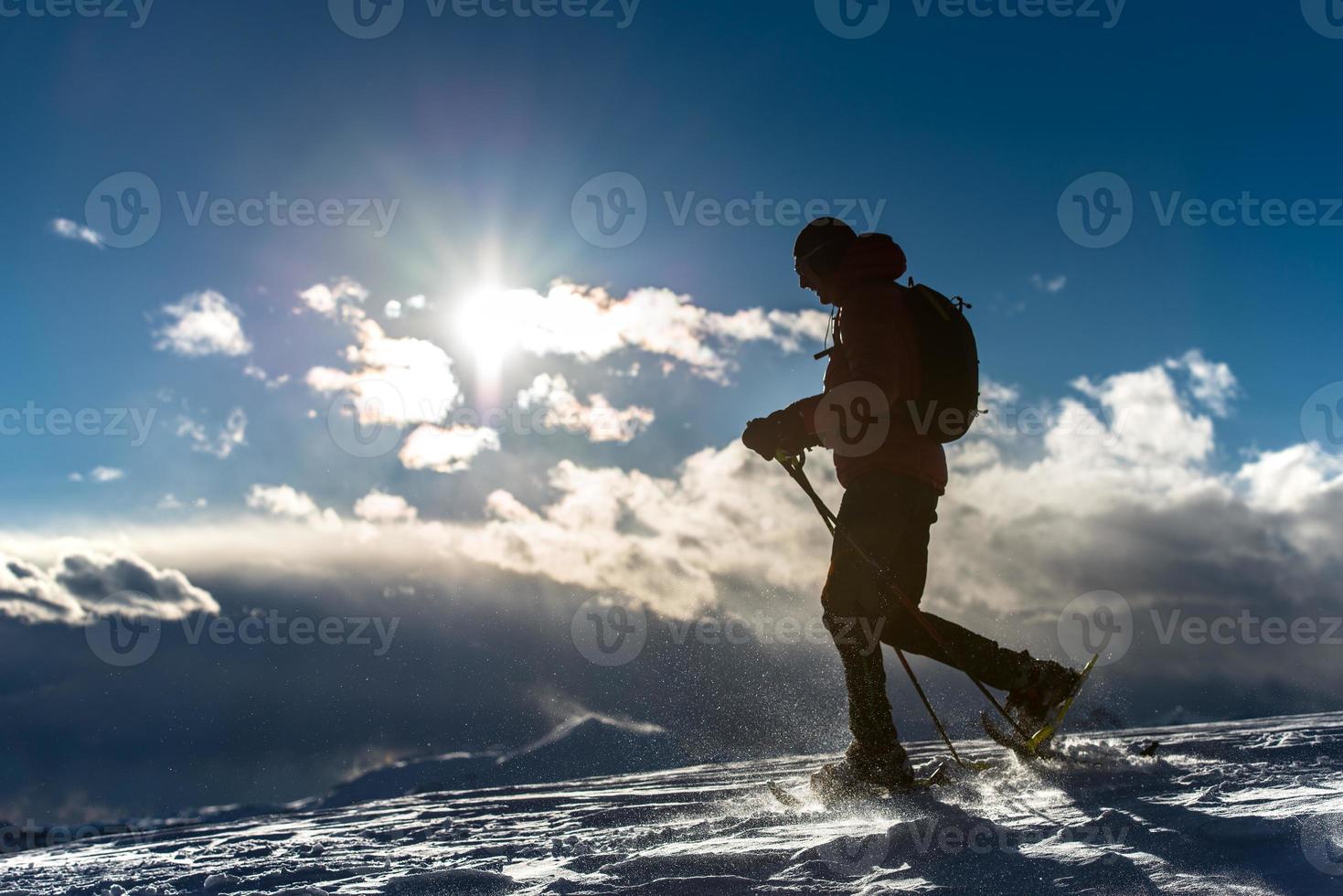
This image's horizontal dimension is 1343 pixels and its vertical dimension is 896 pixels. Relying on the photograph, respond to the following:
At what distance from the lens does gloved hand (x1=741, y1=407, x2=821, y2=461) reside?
4039 millimetres

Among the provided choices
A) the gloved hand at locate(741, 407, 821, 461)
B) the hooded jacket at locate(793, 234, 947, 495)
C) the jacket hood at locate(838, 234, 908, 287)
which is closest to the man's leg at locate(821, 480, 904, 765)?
the hooded jacket at locate(793, 234, 947, 495)

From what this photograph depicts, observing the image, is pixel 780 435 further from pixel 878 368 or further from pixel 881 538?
pixel 881 538

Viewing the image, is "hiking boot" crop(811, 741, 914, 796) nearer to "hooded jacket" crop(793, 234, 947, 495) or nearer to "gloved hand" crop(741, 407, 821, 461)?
"hooded jacket" crop(793, 234, 947, 495)

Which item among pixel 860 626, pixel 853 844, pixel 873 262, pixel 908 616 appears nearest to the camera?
pixel 853 844

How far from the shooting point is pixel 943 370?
388 centimetres

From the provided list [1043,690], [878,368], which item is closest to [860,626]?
[1043,690]

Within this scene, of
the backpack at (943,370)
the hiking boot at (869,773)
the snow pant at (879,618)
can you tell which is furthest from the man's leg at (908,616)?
the hiking boot at (869,773)

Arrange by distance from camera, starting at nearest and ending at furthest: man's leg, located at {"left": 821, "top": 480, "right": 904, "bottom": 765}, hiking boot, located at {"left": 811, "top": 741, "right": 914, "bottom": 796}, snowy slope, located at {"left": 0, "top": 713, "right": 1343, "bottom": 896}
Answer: snowy slope, located at {"left": 0, "top": 713, "right": 1343, "bottom": 896} < hiking boot, located at {"left": 811, "top": 741, "right": 914, "bottom": 796} < man's leg, located at {"left": 821, "top": 480, "right": 904, "bottom": 765}

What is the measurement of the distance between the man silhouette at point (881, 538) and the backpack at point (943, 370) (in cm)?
5

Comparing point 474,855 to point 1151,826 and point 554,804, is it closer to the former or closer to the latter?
point 554,804

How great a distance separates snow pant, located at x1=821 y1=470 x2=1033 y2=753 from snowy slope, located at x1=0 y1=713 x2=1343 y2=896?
0.49 metres

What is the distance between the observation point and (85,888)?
2.71m

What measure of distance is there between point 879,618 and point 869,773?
2.37 feet

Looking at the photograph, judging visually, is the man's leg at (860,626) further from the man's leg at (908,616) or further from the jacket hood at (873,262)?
the jacket hood at (873,262)
